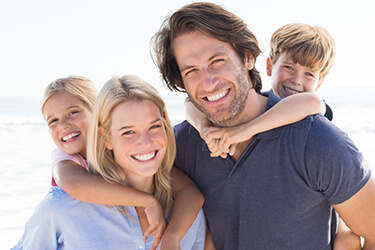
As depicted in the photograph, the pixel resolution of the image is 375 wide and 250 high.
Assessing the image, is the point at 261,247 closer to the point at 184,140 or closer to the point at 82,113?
the point at 184,140

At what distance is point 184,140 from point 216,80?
53 centimetres

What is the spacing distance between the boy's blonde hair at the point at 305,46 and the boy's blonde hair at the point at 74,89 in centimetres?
184

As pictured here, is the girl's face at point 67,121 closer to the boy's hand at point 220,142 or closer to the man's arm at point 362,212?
the boy's hand at point 220,142

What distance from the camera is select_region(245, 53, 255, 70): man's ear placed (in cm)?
267

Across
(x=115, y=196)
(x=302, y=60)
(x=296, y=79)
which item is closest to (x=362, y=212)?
(x=115, y=196)

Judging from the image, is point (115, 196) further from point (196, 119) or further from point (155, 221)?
point (196, 119)

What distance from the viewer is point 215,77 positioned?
2.43 metres

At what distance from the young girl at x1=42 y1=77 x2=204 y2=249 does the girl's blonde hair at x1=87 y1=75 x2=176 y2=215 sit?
71 mm

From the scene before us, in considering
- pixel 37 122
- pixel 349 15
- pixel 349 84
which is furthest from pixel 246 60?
pixel 349 15

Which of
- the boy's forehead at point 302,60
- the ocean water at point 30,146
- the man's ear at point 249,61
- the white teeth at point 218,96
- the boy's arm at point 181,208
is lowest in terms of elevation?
the ocean water at point 30,146

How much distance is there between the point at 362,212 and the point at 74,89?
7.33 ft

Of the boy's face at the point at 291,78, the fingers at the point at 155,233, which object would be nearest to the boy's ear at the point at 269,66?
the boy's face at the point at 291,78

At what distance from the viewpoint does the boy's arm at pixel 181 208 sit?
85.1 inches

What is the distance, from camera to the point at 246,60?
2.67 meters
